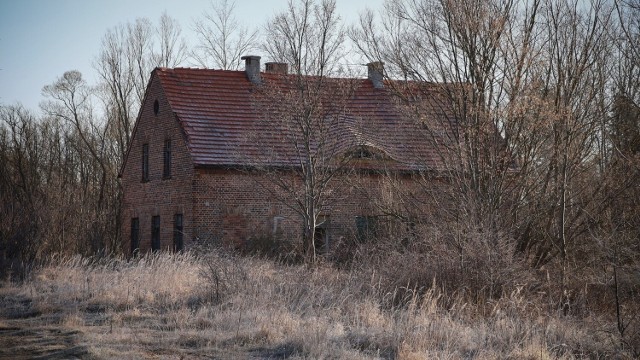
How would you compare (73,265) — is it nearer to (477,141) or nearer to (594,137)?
(477,141)

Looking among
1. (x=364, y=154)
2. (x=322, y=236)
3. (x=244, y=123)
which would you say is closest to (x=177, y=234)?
(x=244, y=123)

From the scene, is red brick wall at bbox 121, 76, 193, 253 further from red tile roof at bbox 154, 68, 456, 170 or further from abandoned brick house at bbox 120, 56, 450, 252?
red tile roof at bbox 154, 68, 456, 170

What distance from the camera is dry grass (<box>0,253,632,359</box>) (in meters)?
9.75

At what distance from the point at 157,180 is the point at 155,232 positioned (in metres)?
1.78

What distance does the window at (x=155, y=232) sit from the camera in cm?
2856

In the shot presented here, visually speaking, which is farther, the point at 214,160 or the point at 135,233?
the point at 135,233

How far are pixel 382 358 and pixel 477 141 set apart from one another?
22.7 ft

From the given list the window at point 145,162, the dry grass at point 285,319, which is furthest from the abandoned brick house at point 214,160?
the dry grass at point 285,319

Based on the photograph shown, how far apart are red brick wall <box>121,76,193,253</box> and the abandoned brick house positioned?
34 millimetres

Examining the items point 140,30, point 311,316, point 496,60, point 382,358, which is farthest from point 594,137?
point 140,30

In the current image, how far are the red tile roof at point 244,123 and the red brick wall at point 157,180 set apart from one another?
0.57m

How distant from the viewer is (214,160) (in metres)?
25.5

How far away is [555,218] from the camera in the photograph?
1736cm

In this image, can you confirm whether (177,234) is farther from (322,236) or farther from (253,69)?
(253,69)
